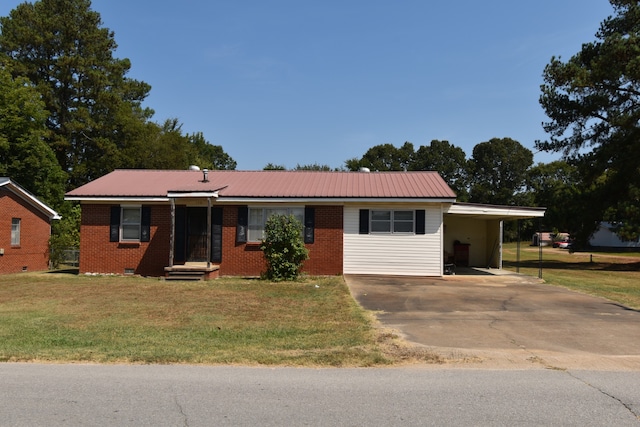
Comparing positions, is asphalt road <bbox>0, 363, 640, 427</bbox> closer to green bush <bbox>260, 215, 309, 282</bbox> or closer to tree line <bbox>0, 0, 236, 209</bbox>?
green bush <bbox>260, 215, 309, 282</bbox>

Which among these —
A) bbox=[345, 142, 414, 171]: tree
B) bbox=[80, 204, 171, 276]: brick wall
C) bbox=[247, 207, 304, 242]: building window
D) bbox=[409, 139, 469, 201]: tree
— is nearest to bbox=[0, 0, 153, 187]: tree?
bbox=[80, 204, 171, 276]: brick wall

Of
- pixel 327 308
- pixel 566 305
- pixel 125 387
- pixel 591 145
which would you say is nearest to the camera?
pixel 125 387

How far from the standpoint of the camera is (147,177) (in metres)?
21.4

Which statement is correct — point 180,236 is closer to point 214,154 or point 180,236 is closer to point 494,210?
point 494,210

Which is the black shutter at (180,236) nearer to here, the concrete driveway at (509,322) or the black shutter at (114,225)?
the black shutter at (114,225)

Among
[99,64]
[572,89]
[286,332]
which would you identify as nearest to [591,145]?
[572,89]

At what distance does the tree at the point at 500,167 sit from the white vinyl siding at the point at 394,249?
6704cm

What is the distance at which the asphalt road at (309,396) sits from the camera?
4.52 m

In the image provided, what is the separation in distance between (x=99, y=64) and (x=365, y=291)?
35.4 m

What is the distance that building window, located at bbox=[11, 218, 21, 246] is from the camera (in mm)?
21750

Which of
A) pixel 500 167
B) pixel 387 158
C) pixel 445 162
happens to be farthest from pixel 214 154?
pixel 500 167

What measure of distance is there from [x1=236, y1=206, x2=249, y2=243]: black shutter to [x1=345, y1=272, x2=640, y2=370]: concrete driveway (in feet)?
15.6

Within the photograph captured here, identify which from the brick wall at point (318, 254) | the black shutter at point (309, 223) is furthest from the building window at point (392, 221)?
the black shutter at point (309, 223)

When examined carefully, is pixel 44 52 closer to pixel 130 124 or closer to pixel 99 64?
pixel 99 64
